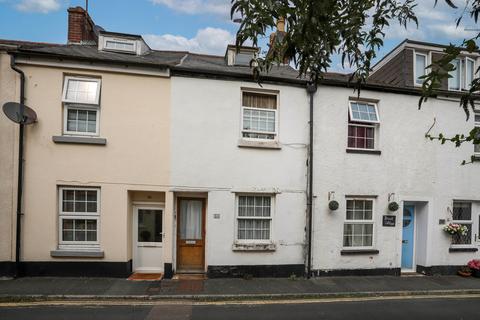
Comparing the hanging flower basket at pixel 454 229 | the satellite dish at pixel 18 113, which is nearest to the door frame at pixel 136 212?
the satellite dish at pixel 18 113

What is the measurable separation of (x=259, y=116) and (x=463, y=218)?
321 inches

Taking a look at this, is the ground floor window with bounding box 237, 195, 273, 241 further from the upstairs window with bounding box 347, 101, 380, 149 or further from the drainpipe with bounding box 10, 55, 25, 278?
the drainpipe with bounding box 10, 55, 25, 278

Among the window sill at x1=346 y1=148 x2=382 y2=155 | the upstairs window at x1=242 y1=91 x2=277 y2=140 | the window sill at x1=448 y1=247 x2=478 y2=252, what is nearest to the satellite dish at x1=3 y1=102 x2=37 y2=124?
the upstairs window at x1=242 y1=91 x2=277 y2=140

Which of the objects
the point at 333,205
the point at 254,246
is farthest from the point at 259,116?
the point at 254,246

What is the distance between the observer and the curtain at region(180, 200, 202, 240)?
9.45 meters

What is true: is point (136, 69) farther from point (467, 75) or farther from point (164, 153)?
point (467, 75)

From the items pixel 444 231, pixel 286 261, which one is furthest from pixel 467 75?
pixel 286 261

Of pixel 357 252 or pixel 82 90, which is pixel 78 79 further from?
pixel 357 252

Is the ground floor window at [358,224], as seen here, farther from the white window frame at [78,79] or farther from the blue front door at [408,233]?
the white window frame at [78,79]

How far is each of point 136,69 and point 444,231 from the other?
36.8 feet

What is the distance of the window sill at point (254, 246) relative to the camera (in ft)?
29.6

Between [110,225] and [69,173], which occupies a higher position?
[69,173]

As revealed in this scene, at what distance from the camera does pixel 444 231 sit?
403 inches

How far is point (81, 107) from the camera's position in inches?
340
